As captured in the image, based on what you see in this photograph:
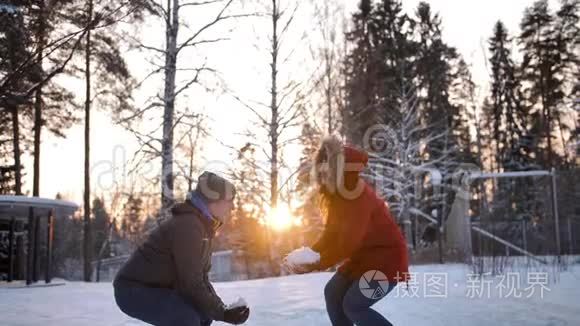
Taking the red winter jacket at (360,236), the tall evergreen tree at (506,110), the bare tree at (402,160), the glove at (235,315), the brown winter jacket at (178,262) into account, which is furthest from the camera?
the tall evergreen tree at (506,110)

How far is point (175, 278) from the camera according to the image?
342 centimetres

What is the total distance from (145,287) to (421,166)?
23.2 meters

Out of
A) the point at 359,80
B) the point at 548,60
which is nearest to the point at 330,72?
the point at 359,80

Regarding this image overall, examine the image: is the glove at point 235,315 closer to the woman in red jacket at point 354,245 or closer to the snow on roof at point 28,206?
the woman in red jacket at point 354,245

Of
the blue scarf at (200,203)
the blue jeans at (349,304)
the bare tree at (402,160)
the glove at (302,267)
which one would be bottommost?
the blue jeans at (349,304)

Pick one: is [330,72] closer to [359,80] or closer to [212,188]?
[359,80]

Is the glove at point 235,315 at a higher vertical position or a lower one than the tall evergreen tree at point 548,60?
lower

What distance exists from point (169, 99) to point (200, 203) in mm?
12325

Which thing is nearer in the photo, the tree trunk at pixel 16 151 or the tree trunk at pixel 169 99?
the tree trunk at pixel 169 99

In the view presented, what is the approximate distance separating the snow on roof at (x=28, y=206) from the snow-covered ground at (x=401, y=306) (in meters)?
3.20

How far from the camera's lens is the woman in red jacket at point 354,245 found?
156 inches

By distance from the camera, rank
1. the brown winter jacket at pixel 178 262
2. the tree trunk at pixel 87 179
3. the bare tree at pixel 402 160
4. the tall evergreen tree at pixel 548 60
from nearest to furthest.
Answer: the brown winter jacket at pixel 178 262 → the tree trunk at pixel 87 179 → the bare tree at pixel 402 160 → the tall evergreen tree at pixel 548 60

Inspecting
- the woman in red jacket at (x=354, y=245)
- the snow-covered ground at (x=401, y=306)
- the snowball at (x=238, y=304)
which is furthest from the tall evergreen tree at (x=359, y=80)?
the snowball at (x=238, y=304)

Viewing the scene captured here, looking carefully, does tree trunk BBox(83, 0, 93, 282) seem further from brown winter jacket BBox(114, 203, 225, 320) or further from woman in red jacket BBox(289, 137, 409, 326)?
brown winter jacket BBox(114, 203, 225, 320)
